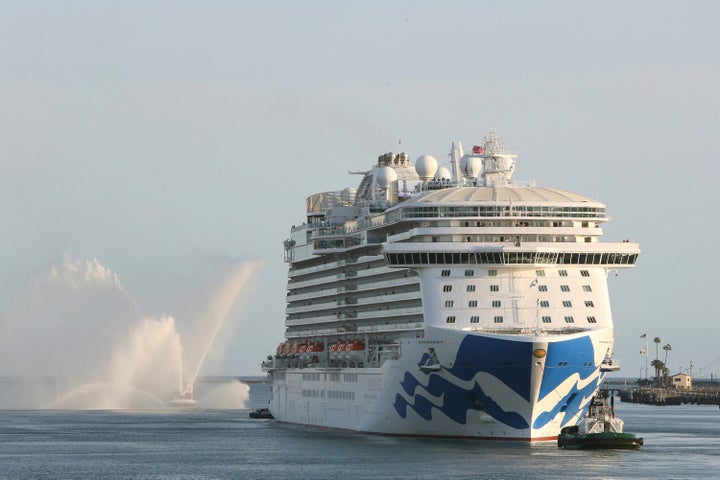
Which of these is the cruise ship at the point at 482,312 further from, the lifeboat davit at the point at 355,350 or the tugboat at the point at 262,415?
the tugboat at the point at 262,415

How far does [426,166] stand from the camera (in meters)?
84.2

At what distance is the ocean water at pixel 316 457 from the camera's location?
5997cm

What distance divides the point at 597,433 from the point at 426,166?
21619 mm

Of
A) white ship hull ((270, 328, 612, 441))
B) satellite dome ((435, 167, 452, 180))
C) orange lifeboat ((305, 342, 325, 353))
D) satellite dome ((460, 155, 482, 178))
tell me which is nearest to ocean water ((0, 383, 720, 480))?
white ship hull ((270, 328, 612, 441))

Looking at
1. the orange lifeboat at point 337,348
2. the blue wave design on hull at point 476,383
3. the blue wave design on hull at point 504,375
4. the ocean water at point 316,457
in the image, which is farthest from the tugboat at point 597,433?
the orange lifeboat at point 337,348

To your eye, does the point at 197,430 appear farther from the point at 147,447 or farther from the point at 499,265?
the point at 499,265

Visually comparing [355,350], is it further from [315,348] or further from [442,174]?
[442,174]

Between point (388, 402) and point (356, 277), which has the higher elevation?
point (356, 277)

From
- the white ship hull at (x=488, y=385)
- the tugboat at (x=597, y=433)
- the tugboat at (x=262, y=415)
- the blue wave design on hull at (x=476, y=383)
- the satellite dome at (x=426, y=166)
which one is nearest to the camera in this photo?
the blue wave design on hull at (x=476, y=383)

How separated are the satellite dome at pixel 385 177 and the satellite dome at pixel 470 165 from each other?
7564 millimetres

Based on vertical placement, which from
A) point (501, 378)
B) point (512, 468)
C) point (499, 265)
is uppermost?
point (499, 265)

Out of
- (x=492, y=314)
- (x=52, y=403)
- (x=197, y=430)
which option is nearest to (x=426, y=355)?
(x=492, y=314)

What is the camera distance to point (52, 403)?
505ft

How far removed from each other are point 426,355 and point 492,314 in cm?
366
